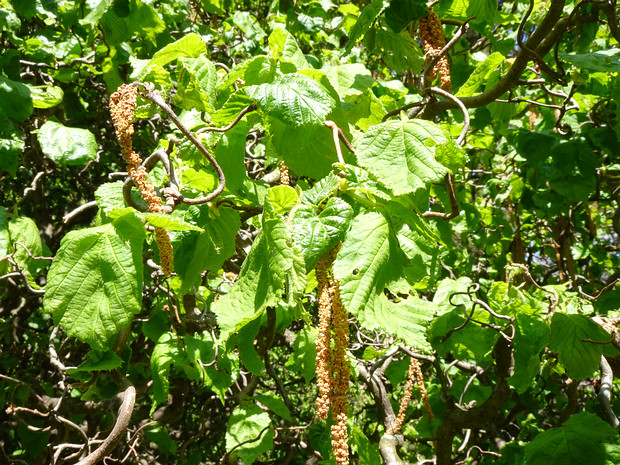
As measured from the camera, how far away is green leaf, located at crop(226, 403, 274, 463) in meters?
2.19

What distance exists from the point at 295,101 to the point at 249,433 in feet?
5.32

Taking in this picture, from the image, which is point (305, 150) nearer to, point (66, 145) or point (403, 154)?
point (403, 154)

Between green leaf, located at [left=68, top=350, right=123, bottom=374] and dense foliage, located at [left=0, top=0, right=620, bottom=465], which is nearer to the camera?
dense foliage, located at [left=0, top=0, right=620, bottom=465]

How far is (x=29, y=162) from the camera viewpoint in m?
3.30

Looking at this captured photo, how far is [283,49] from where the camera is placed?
5.16 feet

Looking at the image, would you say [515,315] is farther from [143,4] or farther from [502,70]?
[143,4]

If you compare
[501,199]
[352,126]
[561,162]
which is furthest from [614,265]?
[352,126]

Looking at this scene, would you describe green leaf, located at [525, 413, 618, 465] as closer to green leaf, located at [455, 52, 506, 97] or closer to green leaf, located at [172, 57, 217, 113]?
green leaf, located at [455, 52, 506, 97]

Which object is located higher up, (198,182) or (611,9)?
(611,9)

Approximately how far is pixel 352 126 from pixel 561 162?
1.54 m

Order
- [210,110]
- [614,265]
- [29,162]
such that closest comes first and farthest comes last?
[210,110]
[29,162]
[614,265]

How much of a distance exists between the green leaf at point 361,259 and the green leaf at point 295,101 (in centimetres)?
26

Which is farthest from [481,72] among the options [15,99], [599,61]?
[15,99]

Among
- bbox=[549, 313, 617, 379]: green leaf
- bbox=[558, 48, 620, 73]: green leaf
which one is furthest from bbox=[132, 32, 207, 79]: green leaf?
bbox=[549, 313, 617, 379]: green leaf
